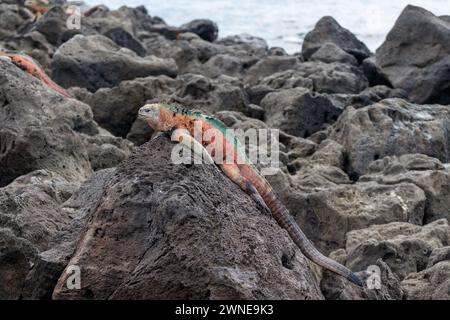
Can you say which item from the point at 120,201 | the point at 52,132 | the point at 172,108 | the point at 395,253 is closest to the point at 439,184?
the point at 395,253

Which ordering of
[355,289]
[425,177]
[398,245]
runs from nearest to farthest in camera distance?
[355,289] < [398,245] < [425,177]

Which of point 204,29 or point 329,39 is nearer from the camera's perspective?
point 329,39

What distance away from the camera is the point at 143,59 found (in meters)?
12.8

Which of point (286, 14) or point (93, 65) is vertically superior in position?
point (93, 65)

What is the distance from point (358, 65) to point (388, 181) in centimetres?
854

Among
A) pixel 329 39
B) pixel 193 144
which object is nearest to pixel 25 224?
pixel 193 144

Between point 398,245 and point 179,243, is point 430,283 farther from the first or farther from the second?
point 179,243

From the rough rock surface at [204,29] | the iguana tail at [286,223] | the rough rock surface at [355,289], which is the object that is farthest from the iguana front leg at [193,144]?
the rough rock surface at [204,29]

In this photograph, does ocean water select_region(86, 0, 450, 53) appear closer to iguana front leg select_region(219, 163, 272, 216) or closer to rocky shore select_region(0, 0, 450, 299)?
rocky shore select_region(0, 0, 450, 299)

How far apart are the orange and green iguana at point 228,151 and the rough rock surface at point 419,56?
9.15m

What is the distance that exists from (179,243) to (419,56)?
10774 millimetres

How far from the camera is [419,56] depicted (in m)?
13.5

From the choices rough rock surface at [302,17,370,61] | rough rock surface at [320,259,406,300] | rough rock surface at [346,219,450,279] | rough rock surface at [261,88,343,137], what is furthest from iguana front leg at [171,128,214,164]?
rough rock surface at [302,17,370,61]
